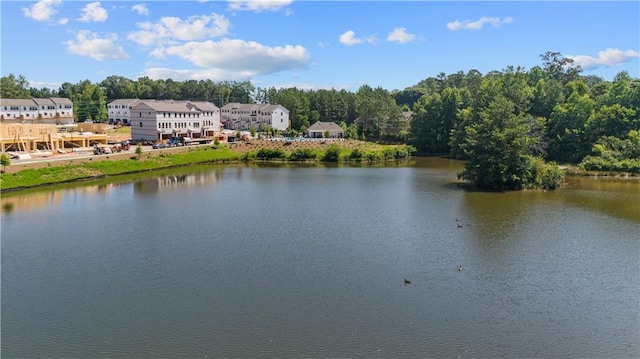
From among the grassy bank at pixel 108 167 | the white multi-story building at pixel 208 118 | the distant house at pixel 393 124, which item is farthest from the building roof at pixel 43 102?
the distant house at pixel 393 124

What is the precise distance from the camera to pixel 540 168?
144 feet

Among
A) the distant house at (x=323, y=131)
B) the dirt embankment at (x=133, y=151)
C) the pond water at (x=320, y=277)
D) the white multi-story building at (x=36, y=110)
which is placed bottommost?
the pond water at (x=320, y=277)

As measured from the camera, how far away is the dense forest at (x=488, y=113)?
147 ft

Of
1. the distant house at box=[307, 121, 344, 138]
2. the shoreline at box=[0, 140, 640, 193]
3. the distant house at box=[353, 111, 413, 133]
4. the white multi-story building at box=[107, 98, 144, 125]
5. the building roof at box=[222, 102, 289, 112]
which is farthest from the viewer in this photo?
the white multi-story building at box=[107, 98, 144, 125]

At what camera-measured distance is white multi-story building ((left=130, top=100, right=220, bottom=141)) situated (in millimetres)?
70188

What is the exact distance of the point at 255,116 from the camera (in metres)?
94.7

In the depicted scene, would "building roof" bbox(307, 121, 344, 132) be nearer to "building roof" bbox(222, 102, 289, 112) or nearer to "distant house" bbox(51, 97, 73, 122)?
"building roof" bbox(222, 102, 289, 112)

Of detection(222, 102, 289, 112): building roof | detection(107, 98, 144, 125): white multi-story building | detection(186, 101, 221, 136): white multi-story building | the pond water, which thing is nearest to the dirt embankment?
detection(186, 101, 221, 136): white multi-story building

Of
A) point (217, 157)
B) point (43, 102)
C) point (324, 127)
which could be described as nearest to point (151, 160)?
point (217, 157)

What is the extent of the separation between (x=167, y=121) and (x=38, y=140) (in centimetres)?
1795

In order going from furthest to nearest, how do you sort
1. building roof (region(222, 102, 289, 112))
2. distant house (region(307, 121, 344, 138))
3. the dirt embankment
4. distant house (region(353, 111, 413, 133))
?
building roof (region(222, 102, 289, 112)) → distant house (region(353, 111, 413, 133)) → distant house (region(307, 121, 344, 138)) → the dirt embankment

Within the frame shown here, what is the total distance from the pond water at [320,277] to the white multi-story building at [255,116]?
54057mm

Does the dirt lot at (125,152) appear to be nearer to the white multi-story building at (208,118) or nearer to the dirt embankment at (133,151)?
the dirt embankment at (133,151)

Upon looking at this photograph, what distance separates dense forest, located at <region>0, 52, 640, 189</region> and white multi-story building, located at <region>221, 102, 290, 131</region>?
2947 millimetres
